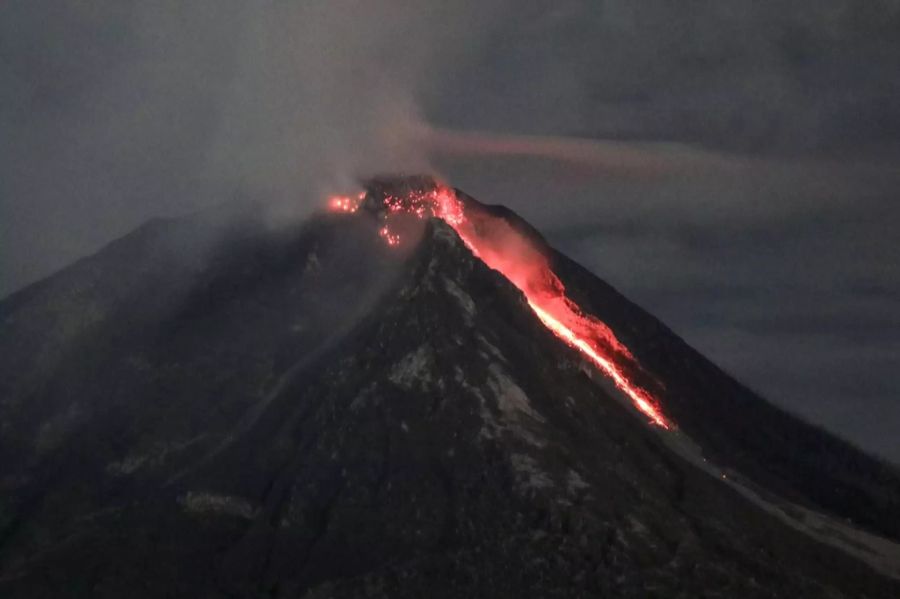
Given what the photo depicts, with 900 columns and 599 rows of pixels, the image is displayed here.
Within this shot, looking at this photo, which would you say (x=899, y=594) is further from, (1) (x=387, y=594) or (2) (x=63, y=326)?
(2) (x=63, y=326)

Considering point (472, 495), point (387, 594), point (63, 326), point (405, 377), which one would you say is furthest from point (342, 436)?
point (63, 326)

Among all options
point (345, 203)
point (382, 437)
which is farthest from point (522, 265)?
point (382, 437)

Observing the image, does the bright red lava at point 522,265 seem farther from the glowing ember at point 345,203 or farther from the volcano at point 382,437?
the volcano at point 382,437

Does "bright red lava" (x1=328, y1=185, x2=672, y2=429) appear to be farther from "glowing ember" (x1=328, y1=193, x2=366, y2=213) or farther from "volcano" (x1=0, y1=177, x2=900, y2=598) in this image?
"volcano" (x1=0, y1=177, x2=900, y2=598)

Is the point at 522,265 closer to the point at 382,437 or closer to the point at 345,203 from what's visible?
the point at 345,203

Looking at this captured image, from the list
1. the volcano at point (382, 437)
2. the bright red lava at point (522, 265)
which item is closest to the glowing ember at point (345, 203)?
the bright red lava at point (522, 265)

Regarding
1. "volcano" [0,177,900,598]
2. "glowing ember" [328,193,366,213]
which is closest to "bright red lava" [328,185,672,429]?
"glowing ember" [328,193,366,213]
